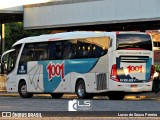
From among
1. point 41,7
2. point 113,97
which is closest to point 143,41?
point 113,97

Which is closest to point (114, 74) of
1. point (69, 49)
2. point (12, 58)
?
point (69, 49)

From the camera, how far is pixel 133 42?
26719 millimetres

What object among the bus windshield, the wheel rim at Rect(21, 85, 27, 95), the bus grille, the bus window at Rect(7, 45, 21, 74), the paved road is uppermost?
the bus windshield

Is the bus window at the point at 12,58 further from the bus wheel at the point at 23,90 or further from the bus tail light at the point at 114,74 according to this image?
the bus tail light at the point at 114,74

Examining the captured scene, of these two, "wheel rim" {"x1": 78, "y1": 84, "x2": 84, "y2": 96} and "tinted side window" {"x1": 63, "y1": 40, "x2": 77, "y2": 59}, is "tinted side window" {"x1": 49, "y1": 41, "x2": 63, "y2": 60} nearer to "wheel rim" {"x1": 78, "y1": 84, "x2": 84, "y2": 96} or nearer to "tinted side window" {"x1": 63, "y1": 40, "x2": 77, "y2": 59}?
"tinted side window" {"x1": 63, "y1": 40, "x2": 77, "y2": 59}

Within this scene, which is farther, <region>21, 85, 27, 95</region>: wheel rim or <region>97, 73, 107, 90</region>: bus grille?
<region>21, 85, 27, 95</region>: wheel rim

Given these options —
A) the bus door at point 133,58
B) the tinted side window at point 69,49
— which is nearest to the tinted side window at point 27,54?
the tinted side window at point 69,49


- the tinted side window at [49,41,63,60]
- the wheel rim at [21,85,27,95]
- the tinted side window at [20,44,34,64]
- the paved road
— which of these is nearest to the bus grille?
the paved road

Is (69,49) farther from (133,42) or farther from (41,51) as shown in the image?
(133,42)

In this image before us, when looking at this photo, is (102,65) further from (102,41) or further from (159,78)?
(159,78)

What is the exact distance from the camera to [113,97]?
29188 mm

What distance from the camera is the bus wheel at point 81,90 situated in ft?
90.9

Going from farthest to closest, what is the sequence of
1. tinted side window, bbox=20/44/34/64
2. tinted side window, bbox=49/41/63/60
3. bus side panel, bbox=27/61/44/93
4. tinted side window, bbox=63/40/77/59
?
tinted side window, bbox=20/44/34/64
bus side panel, bbox=27/61/44/93
tinted side window, bbox=49/41/63/60
tinted side window, bbox=63/40/77/59

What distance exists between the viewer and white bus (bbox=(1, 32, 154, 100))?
87.0ft
